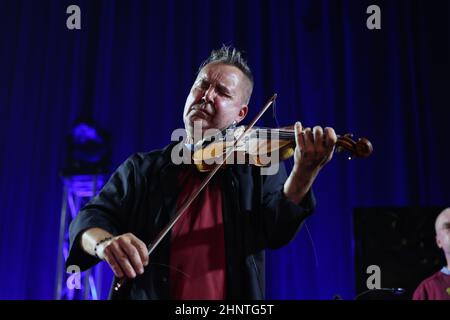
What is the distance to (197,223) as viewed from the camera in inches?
46.9

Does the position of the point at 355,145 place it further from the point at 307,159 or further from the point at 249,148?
the point at 249,148

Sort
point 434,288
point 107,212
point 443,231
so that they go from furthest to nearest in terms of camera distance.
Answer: point 443,231 < point 434,288 < point 107,212

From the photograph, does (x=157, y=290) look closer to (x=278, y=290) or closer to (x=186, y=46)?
(x=278, y=290)

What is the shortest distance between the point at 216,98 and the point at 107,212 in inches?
18.5

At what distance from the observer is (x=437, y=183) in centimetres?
325

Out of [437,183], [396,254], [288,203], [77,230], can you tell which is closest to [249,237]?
[288,203]

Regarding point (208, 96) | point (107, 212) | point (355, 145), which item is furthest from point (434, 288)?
point (107, 212)

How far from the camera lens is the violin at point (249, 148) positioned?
118 cm

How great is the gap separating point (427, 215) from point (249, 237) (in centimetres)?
141

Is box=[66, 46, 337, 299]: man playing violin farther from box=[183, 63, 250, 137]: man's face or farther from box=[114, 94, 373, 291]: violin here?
box=[183, 63, 250, 137]: man's face

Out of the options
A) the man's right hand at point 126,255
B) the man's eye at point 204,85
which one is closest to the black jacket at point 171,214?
the man's right hand at point 126,255

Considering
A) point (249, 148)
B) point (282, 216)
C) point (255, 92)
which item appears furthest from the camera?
point (255, 92)

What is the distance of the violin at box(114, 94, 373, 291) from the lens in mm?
1179

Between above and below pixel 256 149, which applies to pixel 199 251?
below
